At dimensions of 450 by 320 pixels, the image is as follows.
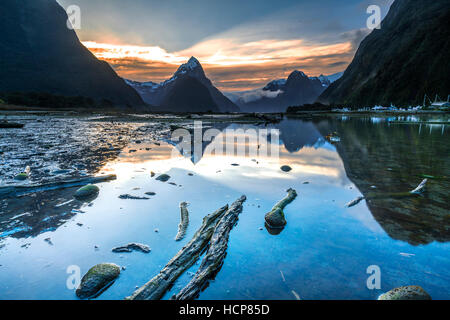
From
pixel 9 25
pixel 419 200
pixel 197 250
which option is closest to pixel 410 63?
pixel 419 200

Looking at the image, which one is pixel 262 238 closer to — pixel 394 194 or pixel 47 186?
pixel 394 194

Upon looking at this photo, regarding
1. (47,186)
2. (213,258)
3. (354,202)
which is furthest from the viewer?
(47,186)

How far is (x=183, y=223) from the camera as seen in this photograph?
6777 mm

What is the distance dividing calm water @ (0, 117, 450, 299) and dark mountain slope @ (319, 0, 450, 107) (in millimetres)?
142402

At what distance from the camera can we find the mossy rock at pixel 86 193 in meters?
8.88

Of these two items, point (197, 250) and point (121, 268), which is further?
point (197, 250)

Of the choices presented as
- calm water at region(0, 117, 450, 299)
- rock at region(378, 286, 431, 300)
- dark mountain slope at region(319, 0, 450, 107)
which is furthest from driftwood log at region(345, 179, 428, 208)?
dark mountain slope at region(319, 0, 450, 107)

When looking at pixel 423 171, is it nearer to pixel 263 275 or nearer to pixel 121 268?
pixel 263 275

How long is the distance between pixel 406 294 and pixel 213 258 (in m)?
3.63

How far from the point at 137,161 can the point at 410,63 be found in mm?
160215

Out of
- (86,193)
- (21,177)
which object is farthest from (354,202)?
(21,177)

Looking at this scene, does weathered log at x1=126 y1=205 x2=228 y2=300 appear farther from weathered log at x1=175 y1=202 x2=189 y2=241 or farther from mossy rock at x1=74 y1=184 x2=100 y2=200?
mossy rock at x1=74 y1=184 x2=100 y2=200

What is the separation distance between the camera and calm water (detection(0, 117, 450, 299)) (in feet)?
14.8

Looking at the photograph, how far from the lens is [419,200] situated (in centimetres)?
862
